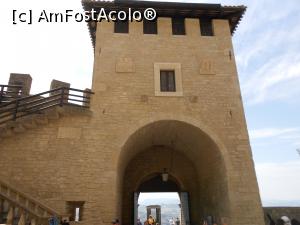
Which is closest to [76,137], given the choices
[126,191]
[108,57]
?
[108,57]

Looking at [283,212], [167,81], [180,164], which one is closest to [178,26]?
[167,81]

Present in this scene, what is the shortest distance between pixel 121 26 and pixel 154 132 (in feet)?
16.1

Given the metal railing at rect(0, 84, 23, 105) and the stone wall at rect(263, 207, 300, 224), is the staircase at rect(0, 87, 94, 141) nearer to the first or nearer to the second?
the metal railing at rect(0, 84, 23, 105)

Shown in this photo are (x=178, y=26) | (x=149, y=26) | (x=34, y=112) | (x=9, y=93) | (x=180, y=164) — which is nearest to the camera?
(x=34, y=112)

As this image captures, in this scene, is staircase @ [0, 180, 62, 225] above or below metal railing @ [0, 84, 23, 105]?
below

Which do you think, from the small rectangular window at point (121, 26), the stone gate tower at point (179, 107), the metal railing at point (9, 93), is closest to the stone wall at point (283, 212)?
the stone gate tower at point (179, 107)

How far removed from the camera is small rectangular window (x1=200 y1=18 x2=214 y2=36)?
458 inches

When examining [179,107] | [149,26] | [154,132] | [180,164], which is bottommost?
[180,164]

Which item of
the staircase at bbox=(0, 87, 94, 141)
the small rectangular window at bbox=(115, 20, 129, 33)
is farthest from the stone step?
the small rectangular window at bbox=(115, 20, 129, 33)

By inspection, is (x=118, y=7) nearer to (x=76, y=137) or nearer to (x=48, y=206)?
(x=76, y=137)

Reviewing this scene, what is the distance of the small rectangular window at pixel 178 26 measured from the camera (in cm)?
1157

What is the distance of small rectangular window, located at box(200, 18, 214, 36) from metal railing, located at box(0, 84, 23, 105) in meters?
8.15

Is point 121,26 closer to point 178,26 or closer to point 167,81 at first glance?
point 178,26

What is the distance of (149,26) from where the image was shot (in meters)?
11.6
